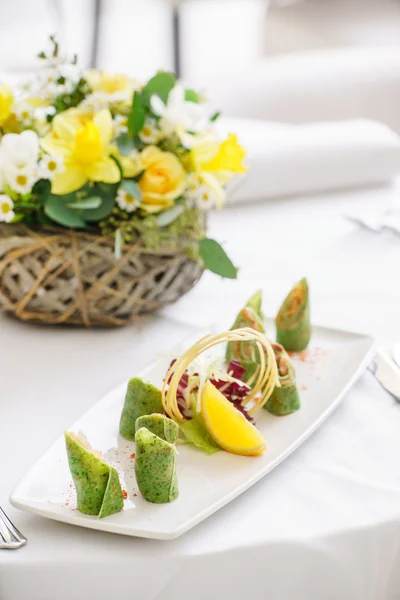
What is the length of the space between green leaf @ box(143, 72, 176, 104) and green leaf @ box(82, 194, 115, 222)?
0.16 m

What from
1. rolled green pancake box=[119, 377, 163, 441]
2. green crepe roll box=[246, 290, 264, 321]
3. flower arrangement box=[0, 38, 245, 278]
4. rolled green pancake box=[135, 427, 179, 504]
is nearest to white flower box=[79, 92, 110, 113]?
flower arrangement box=[0, 38, 245, 278]

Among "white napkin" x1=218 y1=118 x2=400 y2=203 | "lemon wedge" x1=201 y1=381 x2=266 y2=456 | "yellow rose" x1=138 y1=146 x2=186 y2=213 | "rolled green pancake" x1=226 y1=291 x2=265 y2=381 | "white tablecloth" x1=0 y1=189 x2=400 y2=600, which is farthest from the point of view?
"white napkin" x1=218 y1=118 x2=400 y2=203

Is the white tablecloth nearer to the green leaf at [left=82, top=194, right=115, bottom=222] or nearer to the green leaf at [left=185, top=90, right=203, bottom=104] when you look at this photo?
the green leaf at [left=82, top=194, right=115, bottom=222]

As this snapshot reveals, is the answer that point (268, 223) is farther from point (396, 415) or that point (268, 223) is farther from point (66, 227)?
point (396, 415)

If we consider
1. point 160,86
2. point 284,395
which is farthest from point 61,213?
point 284,395

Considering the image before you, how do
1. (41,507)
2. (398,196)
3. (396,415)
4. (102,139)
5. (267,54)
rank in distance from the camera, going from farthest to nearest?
(267,54) → (398,196) → (102,139) → (396,415) → (41,507)

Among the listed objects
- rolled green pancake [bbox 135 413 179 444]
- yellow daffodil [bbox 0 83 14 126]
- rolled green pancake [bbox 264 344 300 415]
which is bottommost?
rolled green pancake [bbox 264 344 300 415]

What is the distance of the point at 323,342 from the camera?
3.69 ft

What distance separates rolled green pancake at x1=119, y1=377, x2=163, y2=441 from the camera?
88cm

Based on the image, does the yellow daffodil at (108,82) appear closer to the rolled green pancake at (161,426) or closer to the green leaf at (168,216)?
the green leaf at (168,216)

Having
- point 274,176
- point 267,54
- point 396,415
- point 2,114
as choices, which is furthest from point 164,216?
point 267,54

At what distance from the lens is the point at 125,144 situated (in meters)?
1.12

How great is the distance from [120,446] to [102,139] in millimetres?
421

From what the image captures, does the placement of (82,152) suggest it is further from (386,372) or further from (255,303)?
(386,372)
